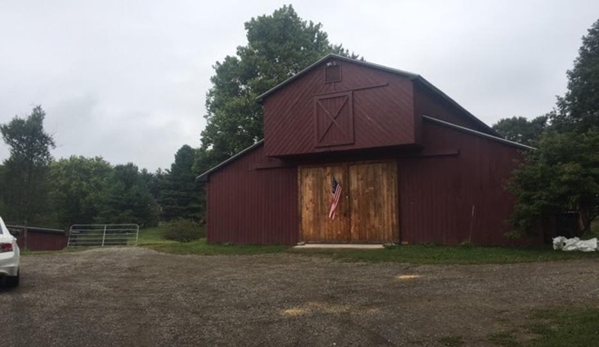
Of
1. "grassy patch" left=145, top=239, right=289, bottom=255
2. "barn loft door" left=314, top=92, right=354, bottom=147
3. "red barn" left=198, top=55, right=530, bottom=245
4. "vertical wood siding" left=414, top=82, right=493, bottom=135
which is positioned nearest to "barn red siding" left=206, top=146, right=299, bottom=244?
"red barn" left=198, top=55, right=530, bottom=245

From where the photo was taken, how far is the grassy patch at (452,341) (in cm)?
569

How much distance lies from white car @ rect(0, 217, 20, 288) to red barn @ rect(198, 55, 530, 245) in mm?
10106

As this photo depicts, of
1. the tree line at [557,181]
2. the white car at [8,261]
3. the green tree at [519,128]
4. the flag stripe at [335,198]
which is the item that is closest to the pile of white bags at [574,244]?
the tree line at [557,181]

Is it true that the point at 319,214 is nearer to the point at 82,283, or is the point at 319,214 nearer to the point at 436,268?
the point at 436,268

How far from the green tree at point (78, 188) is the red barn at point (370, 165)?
39.9m

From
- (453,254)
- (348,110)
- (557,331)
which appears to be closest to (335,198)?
(348,110)

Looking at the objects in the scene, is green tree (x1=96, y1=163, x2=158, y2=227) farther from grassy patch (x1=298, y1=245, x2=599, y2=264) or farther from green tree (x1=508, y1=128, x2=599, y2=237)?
green tree (x1=508, y1=128, x2=599, y2=237)

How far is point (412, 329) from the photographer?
20.9 ft

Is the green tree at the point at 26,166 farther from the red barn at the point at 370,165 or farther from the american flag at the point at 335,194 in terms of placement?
the american flag at the point at 335,194

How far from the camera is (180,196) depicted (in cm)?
5853

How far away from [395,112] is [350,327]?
11.3 m

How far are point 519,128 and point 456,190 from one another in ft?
182

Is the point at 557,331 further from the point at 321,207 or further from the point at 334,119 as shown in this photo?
the point at 321,207

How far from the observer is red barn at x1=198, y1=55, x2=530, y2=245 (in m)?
16.6
